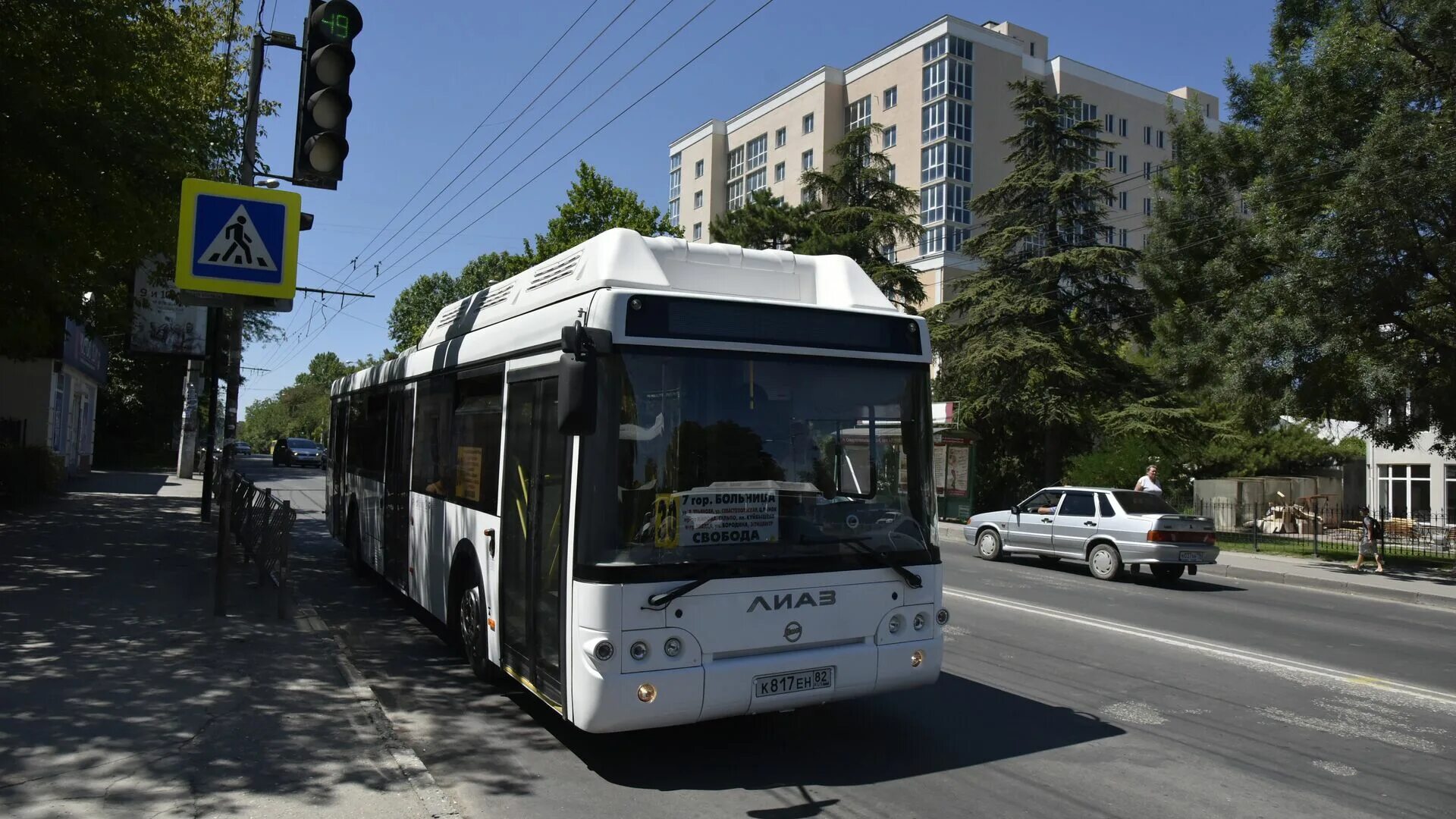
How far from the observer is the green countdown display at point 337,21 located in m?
7.01

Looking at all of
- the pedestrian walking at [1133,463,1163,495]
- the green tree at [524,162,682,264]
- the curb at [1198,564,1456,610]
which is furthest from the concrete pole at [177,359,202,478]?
the curb at [1198,564,1456,610]

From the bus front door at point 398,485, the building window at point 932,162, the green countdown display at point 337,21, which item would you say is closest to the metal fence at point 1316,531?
the bus front door at point 398,485

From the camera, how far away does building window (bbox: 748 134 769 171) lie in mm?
70375

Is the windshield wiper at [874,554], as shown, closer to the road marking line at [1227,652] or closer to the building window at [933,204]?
the road marking line at [1227,652]

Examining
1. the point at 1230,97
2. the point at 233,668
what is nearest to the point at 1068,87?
the point at 1230,97

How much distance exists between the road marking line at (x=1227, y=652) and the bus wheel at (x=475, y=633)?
6.68 metres

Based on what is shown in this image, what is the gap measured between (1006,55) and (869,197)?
92.5ft

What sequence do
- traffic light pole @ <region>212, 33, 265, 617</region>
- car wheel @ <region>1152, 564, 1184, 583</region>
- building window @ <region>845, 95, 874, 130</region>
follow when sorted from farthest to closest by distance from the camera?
1. building window @ <region>845, 95, 874, 130</region>
2. car wheel @ <region>1152, 564, 1184, 583</region>
3. traffic light pole @ <region>212, 33, 265, 617</region>

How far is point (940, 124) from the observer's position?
57.3 meters

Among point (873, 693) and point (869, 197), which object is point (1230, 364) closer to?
point (873, 693)

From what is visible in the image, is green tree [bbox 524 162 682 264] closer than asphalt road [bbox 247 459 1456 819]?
No

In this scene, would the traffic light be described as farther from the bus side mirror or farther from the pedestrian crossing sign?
the bus side mirror

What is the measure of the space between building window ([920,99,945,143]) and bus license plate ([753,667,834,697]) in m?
55.3

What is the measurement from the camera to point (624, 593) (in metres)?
5.19
